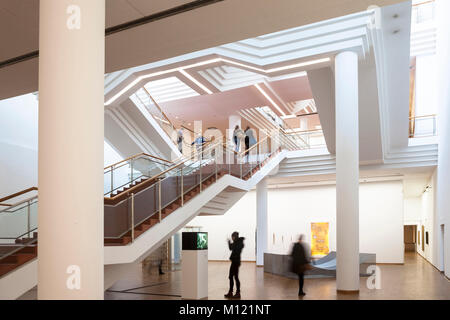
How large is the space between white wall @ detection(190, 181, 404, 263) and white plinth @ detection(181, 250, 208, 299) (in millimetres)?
12354

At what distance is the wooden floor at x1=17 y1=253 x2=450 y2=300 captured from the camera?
384 inches

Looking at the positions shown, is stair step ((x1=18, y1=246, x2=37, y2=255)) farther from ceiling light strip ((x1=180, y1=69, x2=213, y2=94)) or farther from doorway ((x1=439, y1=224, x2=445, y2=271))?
doorway ((x1=439, y1=224, x2=445, y2=271))

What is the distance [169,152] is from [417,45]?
11.5 m

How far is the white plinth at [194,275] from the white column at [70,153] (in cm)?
688

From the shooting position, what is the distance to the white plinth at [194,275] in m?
9.74

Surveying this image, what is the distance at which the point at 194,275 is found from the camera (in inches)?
385

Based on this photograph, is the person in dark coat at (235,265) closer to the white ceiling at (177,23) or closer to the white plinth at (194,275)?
the white plinth at (194,275)

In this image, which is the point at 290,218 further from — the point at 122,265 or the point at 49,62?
the point at 49,62

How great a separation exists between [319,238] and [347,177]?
11990 mm

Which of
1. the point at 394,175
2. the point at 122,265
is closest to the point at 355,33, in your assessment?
the point at 122,265

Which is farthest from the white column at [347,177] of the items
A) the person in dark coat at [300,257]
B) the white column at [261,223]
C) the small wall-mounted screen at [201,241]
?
the white column at [261,223]

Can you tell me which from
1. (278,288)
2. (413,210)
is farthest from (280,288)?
(413,210)

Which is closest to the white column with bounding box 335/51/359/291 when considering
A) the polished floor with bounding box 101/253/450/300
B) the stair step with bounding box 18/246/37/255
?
the polished floor with bounding box 101/253/450/300

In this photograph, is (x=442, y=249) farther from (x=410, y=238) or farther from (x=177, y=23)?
(x=410, y=238)
